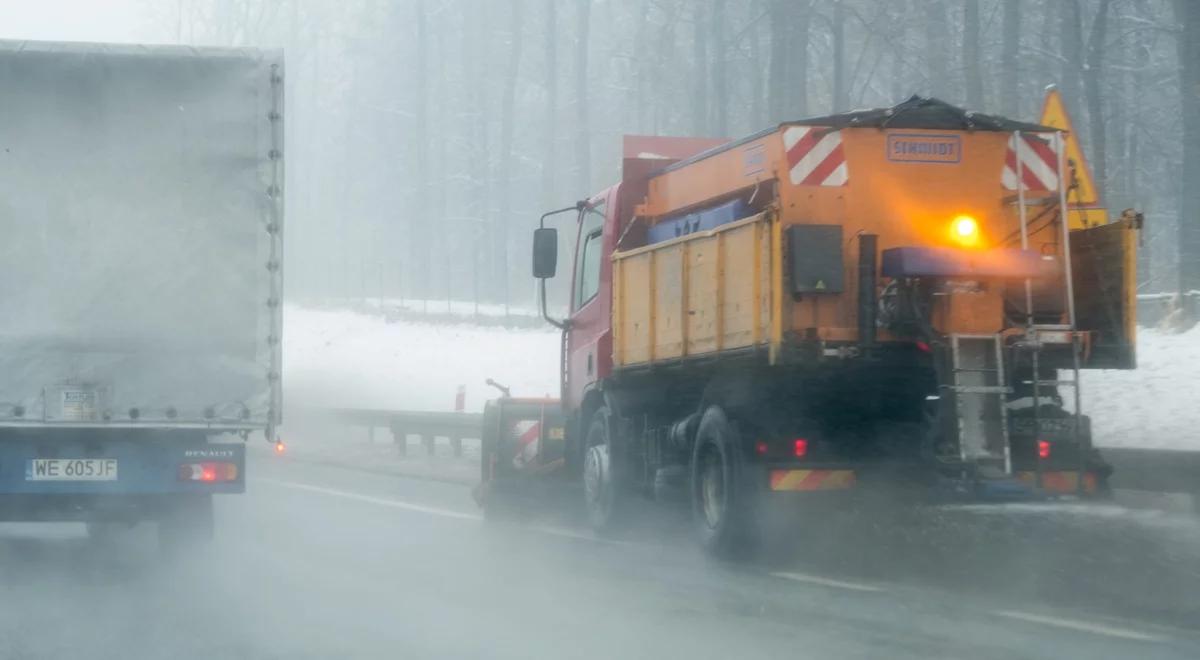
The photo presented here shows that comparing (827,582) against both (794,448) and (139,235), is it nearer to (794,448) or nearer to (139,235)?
(794,448)

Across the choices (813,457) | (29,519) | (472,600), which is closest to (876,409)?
(813,457)

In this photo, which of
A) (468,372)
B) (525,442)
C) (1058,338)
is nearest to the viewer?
(1058,338)

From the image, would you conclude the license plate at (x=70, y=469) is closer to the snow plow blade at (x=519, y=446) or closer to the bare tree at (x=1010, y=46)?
the snow plow blade at (x=519, y=446)

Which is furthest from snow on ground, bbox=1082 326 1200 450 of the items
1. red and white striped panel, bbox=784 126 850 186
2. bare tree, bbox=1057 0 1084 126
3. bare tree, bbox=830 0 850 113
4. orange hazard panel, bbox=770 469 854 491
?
bare tree, bbox=830 0 850 113

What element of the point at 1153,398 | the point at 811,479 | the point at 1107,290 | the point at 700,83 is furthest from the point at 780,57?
the point at 811,479

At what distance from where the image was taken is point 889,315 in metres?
10.9

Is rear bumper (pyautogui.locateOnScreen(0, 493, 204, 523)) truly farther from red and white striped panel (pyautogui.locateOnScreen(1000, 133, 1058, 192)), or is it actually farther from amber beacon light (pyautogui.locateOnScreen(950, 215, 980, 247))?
red and white striped panel (pyautogui.locateOnScreen(1000, 133, 1058, 192))

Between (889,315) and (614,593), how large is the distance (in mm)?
2512

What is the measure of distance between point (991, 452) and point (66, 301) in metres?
6.02

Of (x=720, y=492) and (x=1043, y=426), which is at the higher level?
(x=1043, y=426)

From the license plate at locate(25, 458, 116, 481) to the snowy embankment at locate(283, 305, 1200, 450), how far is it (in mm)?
11028

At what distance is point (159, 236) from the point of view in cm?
1119

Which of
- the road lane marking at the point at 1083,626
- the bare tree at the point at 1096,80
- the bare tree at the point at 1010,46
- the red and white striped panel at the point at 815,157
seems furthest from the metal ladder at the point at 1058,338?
the bare tree at the point at 1096,80

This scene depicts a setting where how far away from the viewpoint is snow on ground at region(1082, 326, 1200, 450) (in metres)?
18.8
